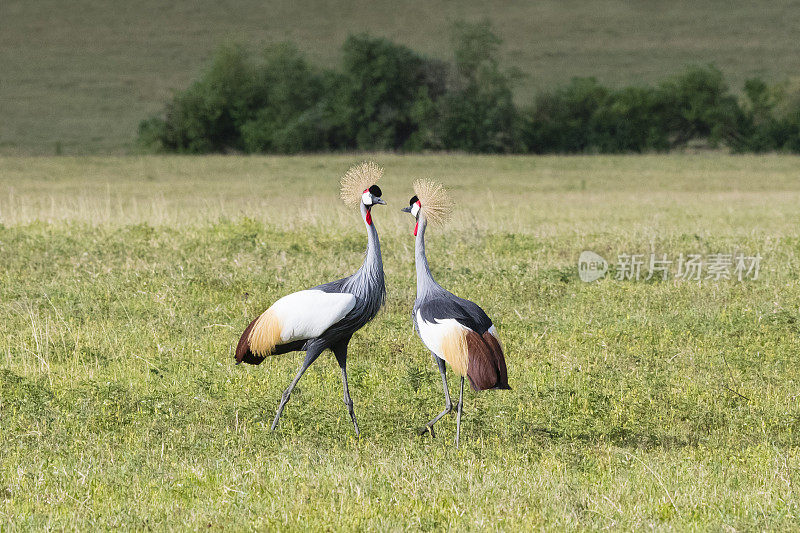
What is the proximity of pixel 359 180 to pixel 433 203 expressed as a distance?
0.68 metres

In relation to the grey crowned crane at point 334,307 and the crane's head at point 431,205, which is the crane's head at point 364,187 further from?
Answer: the crane's head at point 431,205

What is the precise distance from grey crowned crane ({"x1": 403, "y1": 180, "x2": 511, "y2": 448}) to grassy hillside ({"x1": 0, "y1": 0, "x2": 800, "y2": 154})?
11292 centimetres

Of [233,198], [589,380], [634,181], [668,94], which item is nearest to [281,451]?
[589,380]

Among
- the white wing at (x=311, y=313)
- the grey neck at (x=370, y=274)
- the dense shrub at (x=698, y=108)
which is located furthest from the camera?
the dense shrub at (x=698, y=108)

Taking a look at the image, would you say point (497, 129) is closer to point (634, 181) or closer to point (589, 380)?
point (634, 181)

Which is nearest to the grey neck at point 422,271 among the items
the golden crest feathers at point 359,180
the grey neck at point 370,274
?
the grey neck at point 370,274

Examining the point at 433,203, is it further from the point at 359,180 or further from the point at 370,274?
the point at 370,274

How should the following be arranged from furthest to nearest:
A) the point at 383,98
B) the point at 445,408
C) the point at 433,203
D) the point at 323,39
→ the point at 323,39 → the point at 383,98 → the point at 445,408 → the point at 433,203

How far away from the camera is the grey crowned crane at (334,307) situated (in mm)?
7742

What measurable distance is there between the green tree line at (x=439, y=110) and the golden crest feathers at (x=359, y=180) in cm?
6735

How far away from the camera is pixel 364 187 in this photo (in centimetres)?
783

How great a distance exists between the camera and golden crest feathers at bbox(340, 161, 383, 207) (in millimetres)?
7785
